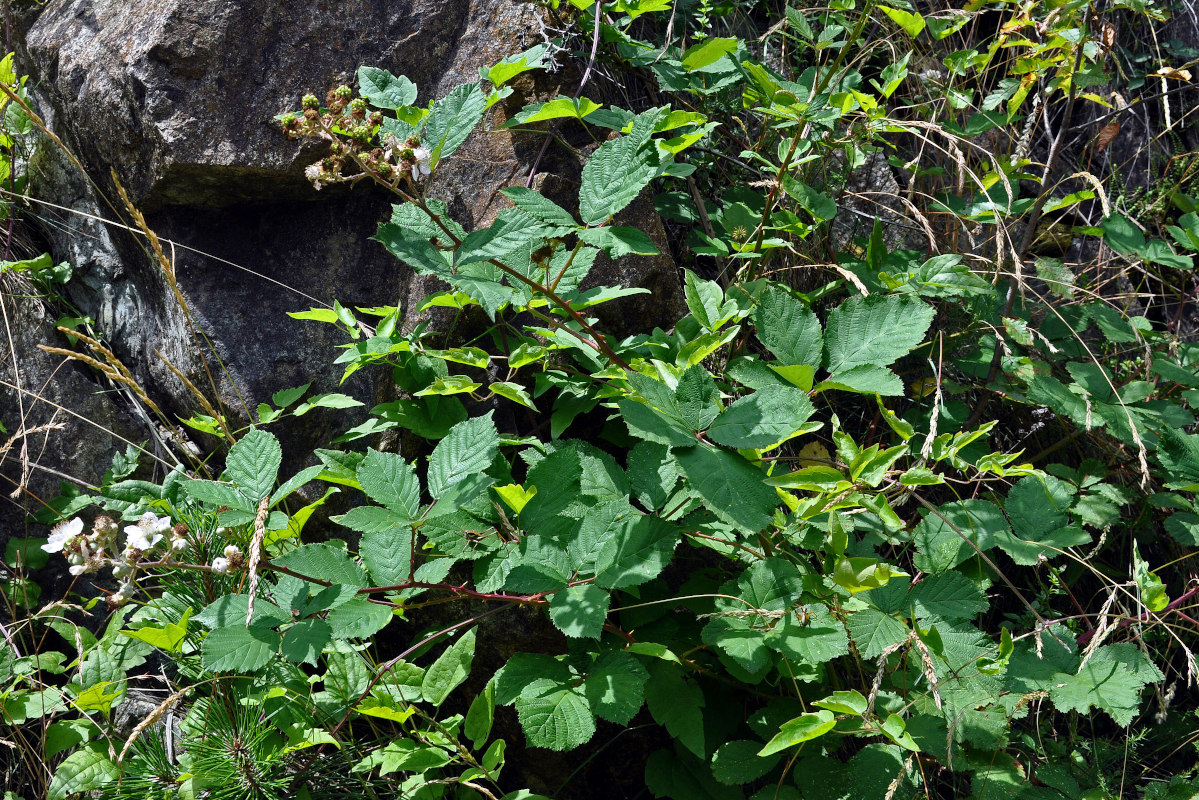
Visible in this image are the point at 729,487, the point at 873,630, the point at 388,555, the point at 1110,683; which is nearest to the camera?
the point at 729,487

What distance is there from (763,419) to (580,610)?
0.46 meters

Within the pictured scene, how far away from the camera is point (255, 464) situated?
5.09 feet

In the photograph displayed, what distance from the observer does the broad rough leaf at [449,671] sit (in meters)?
1.63

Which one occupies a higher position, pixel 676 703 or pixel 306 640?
pixel 306 640

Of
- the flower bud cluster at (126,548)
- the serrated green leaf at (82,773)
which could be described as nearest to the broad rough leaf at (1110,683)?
the flower bud cluster at (126,548)

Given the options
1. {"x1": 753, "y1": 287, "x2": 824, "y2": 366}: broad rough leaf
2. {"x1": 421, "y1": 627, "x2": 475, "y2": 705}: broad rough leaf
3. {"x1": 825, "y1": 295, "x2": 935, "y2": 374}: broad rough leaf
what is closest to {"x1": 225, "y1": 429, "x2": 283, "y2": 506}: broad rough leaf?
{"x1": 421, "y1": 627, "x2": 475, "y2": 705}: broad rough leaf

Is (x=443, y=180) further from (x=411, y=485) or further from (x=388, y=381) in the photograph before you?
(x=411, y=485)

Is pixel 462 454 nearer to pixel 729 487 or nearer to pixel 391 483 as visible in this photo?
pixel 391 483

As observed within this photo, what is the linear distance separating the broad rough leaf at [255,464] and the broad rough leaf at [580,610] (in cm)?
59

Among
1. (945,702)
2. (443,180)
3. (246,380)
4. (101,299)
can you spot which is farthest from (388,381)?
(945,702)

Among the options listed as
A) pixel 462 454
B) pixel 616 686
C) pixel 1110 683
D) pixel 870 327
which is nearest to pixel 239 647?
pixel 462 454

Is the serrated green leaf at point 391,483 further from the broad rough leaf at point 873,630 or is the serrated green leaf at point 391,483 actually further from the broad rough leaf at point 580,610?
the broad rough leaf at point 873,630

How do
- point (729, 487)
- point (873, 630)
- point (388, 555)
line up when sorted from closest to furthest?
point (729, 487) < point (388, 555) < point (873, 630)

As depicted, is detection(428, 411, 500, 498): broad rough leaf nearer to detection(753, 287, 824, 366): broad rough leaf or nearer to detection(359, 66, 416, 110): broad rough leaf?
detection(753, 287, 824, 366): broad rough leaf
